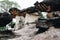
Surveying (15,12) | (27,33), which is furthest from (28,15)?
(27,33)

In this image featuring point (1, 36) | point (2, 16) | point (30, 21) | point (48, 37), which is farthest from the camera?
point (30, 21)

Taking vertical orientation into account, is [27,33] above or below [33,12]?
below

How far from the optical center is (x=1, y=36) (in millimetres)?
9711

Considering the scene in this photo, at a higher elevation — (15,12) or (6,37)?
(15,12)

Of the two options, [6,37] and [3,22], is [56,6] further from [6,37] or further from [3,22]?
[6,37]

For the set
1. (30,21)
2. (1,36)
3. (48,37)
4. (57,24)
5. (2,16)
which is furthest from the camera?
(30,21)

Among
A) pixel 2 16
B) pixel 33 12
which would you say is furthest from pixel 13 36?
pixel 33 12

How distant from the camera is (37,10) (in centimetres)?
1455

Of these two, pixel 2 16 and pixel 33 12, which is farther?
pixel 33 12

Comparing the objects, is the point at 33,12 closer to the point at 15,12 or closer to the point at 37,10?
the point at 37,10

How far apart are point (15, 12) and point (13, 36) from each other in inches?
242

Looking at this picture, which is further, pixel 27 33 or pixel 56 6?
pixel 56 6

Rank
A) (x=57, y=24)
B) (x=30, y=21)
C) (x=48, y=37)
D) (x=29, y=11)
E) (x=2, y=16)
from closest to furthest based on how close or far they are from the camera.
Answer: (x=48, y=37) < (x=57, y=24) < (x=2, y=16) < (x=30, y=21) < (x=29, y=11)

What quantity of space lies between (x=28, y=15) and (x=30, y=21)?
104cm
